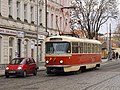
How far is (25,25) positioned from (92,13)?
25.6 metres

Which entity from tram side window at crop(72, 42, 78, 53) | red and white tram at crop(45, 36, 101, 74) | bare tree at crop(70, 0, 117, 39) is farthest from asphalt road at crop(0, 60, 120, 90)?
bare tree at crop(70, 0, 117, 39)

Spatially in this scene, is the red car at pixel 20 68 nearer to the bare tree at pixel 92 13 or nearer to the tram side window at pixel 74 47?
the tram side window at pixel 74 47

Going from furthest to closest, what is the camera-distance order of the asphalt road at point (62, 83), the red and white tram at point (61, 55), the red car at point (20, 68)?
1. the red and white tram at point (61, 55)
2. the red car at point (20, 68)
3. the asphalt road at point (62, 83)

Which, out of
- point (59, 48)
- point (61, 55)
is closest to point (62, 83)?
point (61, 55)

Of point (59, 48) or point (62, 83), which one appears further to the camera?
point (59, 48)

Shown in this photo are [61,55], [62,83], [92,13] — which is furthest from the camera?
[92,13]

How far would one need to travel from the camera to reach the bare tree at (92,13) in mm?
68562

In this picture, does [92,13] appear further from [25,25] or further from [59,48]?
[59,48]

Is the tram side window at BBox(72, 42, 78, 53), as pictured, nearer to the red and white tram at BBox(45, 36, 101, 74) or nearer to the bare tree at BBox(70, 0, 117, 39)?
the red and white tram at BBox(45, 36, 101, 74)

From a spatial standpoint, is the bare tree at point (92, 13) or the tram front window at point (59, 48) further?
the bare tree at point (92, 13)

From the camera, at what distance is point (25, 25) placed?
46.2 m

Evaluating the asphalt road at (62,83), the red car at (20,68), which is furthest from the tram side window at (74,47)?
the asphalt road at (62,83)

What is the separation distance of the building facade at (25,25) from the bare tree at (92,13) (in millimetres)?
7666

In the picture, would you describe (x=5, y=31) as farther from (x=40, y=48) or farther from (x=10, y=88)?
(x=10, y=88)
